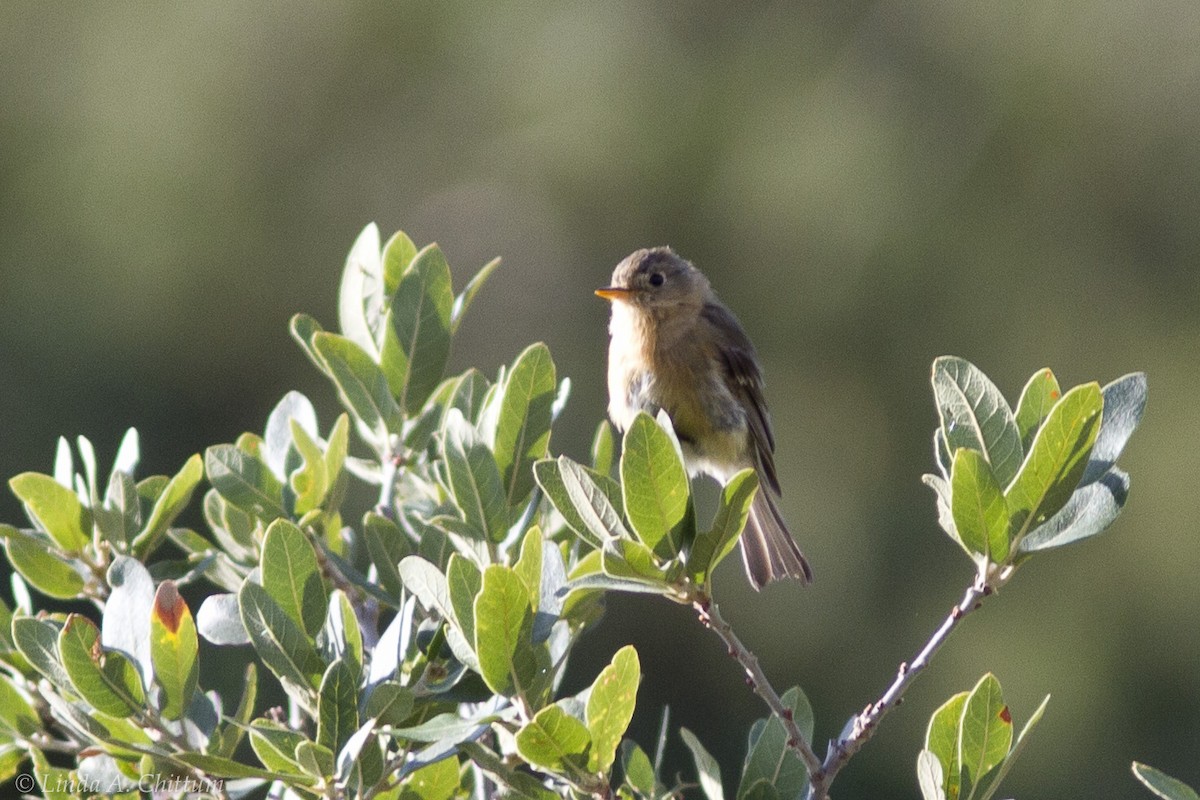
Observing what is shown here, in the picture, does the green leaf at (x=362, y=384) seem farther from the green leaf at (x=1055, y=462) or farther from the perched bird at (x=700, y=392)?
the perched bird at (x=700, y=392)

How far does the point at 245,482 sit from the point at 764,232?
9094 millimetres

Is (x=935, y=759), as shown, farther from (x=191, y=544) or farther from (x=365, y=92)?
(x=365, y=92)

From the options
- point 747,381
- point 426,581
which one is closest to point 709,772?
point 426,581

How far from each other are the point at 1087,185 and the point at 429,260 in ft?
33.1

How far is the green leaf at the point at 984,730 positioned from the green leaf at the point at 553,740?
538 mm

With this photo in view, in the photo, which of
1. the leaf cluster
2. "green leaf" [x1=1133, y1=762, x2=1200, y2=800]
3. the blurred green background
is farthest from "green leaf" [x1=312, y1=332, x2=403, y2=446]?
the blurred green background

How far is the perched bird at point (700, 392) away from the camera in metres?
4.47

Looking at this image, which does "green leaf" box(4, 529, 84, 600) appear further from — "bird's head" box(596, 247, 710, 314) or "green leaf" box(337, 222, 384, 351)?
"bird's head" box(596, 247, 710, 314)

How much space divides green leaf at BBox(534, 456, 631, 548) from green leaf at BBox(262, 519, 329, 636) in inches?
14.3

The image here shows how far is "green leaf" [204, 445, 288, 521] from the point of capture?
2.58 m

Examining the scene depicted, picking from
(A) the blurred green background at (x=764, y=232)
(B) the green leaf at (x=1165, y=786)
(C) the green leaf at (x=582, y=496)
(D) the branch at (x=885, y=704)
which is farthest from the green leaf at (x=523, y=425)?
(A) the blurred green background at (x=764, y=232)

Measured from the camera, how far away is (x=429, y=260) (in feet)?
9.11

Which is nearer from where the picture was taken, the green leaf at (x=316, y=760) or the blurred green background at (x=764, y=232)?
the green leaf at (x=316, y=760)

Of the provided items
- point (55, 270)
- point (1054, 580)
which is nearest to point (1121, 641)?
point (1054, 580)
